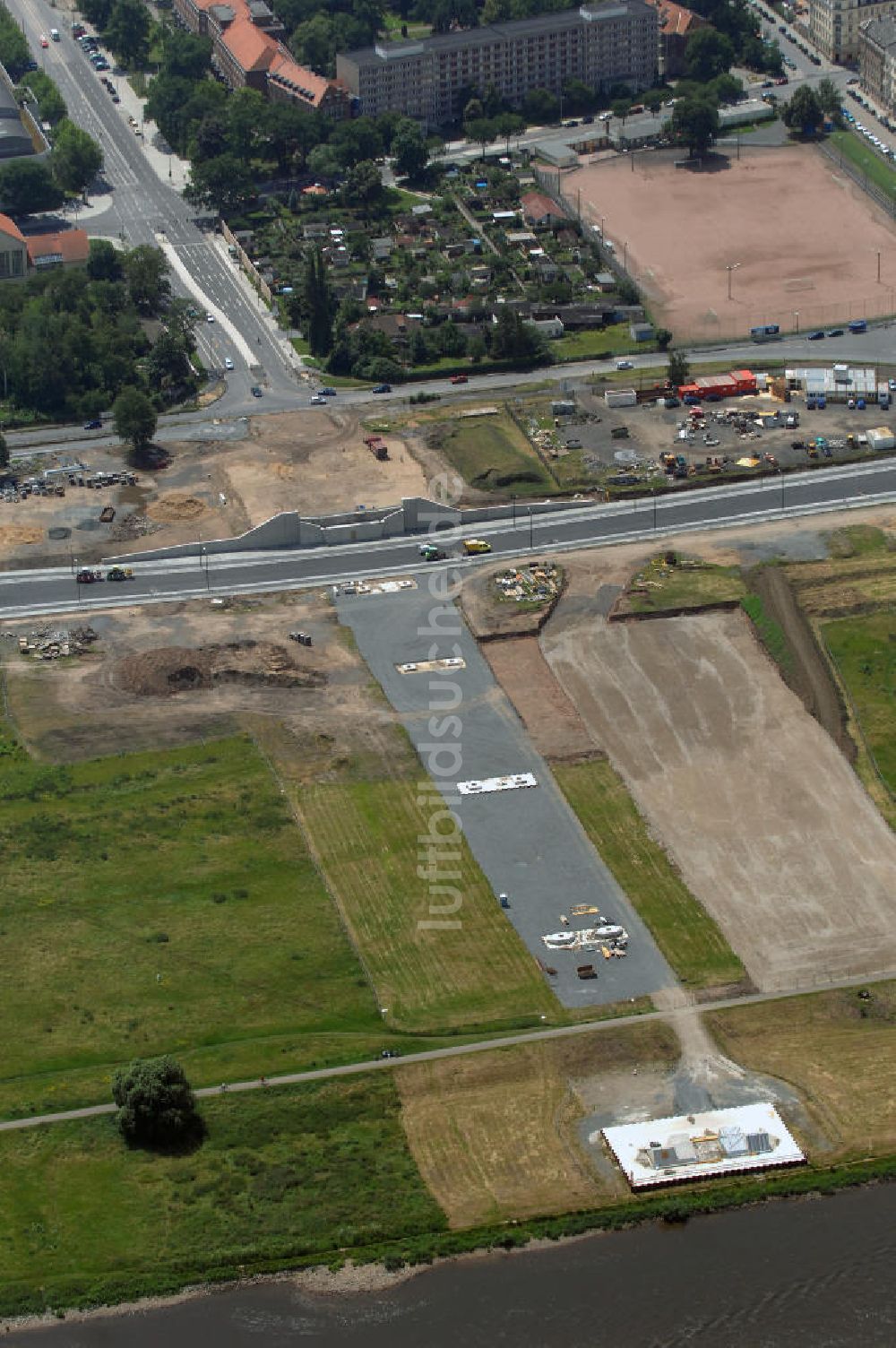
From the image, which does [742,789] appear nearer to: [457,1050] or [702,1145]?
[457,1050]

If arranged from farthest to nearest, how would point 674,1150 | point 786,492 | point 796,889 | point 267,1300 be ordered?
point 786,492 < point 796,889 < point 674,1150 < point 267,1300

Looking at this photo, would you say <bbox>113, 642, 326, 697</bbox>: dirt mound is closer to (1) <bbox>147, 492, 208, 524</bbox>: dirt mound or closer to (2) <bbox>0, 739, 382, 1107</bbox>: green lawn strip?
(2) <bbox>0, 739, 382, 1107</bbox>: green lawn strip

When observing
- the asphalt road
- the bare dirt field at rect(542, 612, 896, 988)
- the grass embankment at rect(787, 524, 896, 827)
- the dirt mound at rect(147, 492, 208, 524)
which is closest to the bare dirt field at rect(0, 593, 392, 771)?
the dirt mound at rect(147, 492, 208, 524)

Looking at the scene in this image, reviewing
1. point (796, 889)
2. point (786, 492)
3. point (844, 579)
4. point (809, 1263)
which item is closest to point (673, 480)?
point (786, 492)

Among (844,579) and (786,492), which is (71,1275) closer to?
(844,579)

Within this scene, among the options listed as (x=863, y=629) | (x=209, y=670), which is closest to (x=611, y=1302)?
(x=209, y=670)

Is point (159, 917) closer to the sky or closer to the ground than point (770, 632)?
closer to the sky
